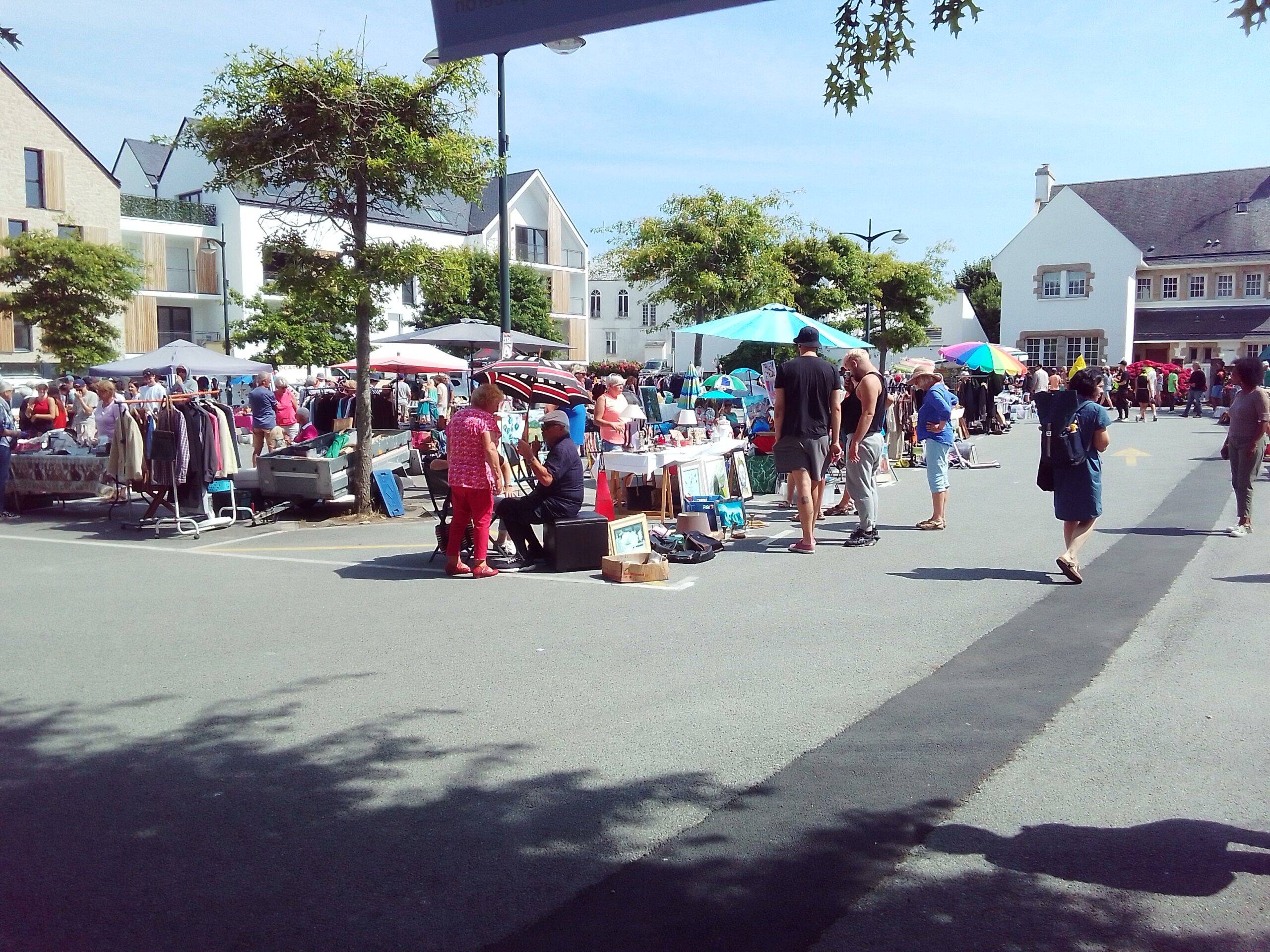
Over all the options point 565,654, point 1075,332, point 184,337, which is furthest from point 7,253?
point 1075,332

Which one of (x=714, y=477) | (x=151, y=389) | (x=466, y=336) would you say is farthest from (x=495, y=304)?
(x=714, y=477)

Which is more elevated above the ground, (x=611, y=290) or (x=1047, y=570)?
(x=611, y=290)

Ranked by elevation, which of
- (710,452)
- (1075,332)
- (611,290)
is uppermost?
(611,290)

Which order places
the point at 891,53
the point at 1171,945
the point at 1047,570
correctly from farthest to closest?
the point at 1047,570 < the point at 891,53 < the point at 1171,945

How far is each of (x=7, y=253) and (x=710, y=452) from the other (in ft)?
110

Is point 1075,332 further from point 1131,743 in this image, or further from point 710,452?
point 1131,743

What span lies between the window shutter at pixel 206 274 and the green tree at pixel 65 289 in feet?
42.5

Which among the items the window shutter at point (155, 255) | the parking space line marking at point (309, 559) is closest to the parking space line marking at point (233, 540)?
the parking space line marking at point (309, 559)

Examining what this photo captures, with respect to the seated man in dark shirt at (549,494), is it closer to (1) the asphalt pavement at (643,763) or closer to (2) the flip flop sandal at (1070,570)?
(1) the asphalt pavement at (643,763)

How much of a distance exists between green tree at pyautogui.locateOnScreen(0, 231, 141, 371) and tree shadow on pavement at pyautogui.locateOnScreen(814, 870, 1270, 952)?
33.0 m

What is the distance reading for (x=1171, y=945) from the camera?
3.11 m

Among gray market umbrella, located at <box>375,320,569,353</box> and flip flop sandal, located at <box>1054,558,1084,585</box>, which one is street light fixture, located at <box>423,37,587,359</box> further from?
flip flop sandal, located at <box>1054,558,1084,585</box>

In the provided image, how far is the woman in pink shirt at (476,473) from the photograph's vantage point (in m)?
8.66

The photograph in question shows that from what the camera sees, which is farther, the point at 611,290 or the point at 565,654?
the point at 611,290
